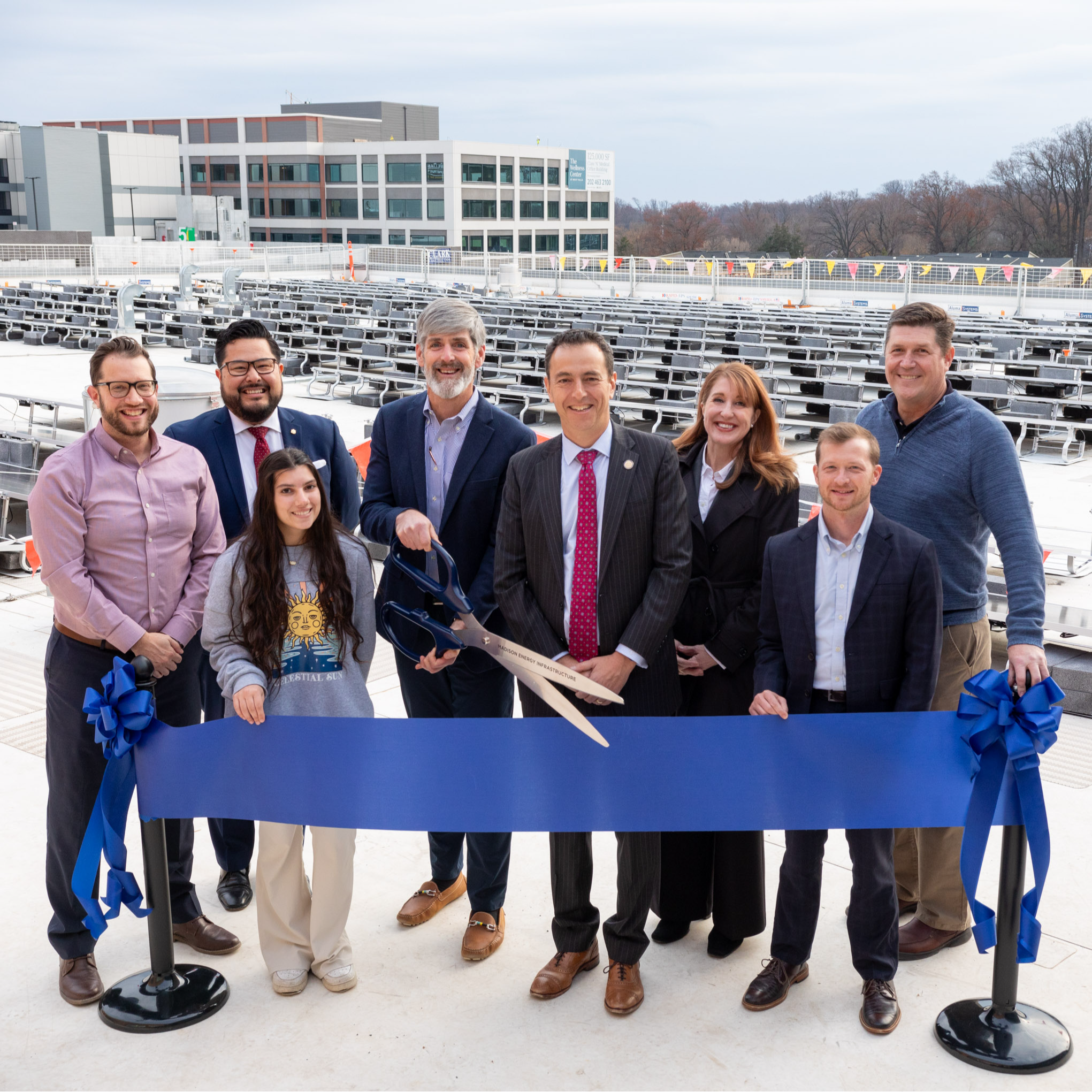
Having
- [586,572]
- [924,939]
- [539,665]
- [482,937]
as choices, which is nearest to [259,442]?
[586,572]

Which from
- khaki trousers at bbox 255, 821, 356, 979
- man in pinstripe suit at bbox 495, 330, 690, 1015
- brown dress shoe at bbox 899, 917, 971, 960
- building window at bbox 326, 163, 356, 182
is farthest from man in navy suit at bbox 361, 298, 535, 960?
building window at bbox 326, 163, 356, 182

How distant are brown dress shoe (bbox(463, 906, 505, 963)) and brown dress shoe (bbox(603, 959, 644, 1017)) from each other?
0.41 meters

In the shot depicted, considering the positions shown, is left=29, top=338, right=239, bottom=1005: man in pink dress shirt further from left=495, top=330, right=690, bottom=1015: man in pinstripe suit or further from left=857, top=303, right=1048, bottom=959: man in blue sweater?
left=857, top=303, right=1048, bottom=959: man in blue sweater

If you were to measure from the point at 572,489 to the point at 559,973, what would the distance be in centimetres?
131

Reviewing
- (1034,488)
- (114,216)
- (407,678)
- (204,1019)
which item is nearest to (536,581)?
(407,678)

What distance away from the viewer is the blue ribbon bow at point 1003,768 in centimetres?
279

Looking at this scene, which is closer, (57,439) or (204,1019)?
(204,1019)

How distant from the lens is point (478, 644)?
301 centimetres

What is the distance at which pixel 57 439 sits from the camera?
1082 centimetres

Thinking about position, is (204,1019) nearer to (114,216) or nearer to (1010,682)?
(1010,682)

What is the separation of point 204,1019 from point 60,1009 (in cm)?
41

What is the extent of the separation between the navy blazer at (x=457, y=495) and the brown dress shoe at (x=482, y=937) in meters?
0.74

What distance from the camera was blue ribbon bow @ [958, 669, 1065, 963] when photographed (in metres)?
2.79

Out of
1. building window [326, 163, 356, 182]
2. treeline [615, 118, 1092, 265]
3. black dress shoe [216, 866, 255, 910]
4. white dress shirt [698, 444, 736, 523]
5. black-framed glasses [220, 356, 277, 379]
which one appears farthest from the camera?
building window [326, 163, 356, 182]
